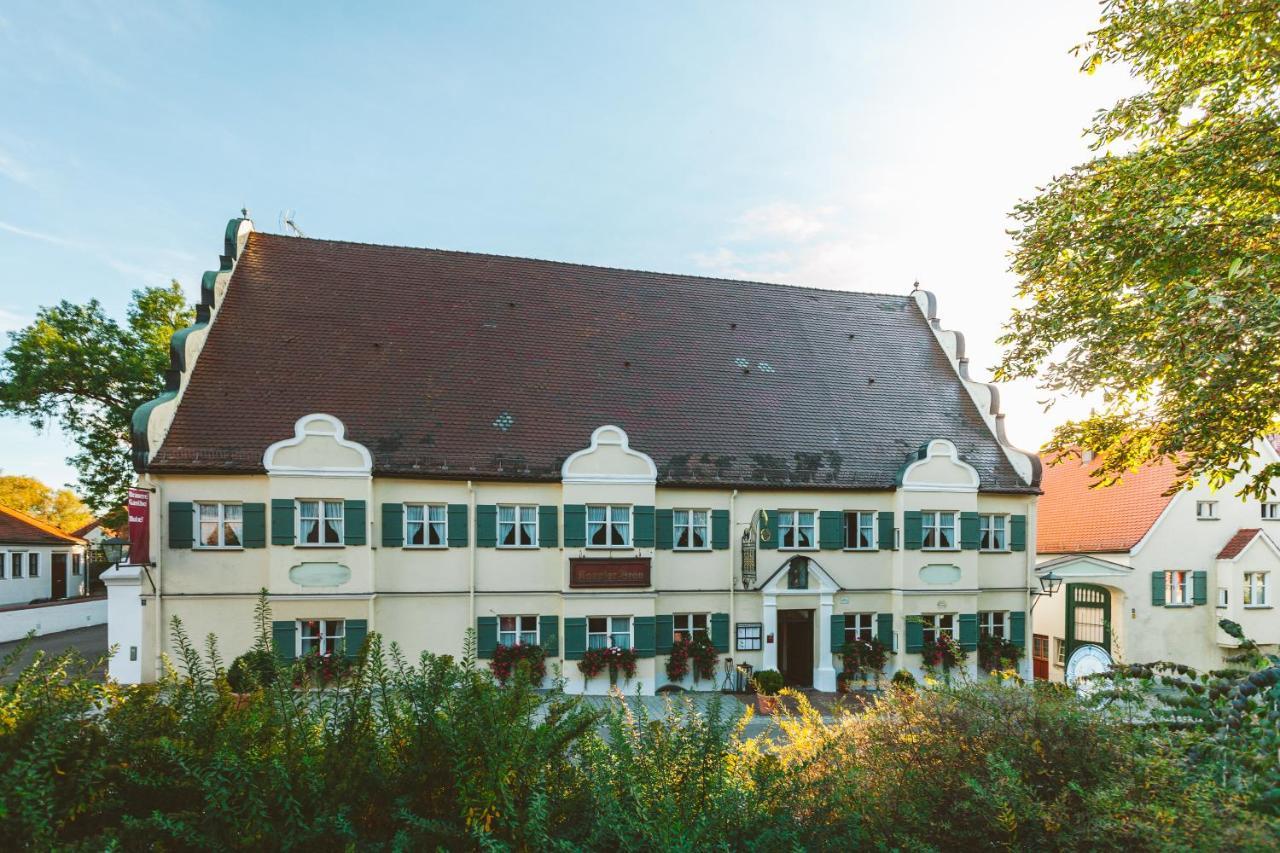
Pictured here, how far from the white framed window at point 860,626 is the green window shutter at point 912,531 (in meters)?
2.24

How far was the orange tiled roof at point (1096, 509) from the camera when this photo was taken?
24.3m

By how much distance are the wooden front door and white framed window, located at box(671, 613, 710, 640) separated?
13732 millimetres

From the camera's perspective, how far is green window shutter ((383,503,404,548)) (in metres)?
18.4

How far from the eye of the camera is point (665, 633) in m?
19.8

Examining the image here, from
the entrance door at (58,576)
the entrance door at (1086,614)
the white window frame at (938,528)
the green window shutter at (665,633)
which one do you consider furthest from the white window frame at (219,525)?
the entrance door at (58,576)

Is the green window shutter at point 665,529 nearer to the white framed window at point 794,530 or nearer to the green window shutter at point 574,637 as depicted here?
the green window shutter at point 574,637

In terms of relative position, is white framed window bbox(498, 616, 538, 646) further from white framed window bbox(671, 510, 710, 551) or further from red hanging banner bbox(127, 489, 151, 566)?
red hanging banner bbox(127, 489, 151, 566)

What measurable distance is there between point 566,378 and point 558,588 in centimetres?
604

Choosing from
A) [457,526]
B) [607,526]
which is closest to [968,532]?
[607,526]

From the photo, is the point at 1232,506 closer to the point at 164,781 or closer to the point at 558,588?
the point at 558,588

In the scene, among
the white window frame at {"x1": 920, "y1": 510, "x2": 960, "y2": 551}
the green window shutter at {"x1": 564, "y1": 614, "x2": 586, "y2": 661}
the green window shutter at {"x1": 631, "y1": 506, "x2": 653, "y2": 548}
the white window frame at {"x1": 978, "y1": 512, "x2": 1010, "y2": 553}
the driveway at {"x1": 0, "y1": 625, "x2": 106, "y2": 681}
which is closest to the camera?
the green window shutter at {"x1": 564, "y1": 614, "x2": 586, "y2": 661}

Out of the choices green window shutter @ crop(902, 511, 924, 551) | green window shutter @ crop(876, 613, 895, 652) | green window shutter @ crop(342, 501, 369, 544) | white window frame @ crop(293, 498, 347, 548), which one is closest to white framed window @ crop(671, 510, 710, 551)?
green window shutter @ crop(876, 613, 895, 652)

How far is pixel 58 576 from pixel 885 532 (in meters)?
42.1

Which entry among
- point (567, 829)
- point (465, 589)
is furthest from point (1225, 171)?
point (465, 589)
